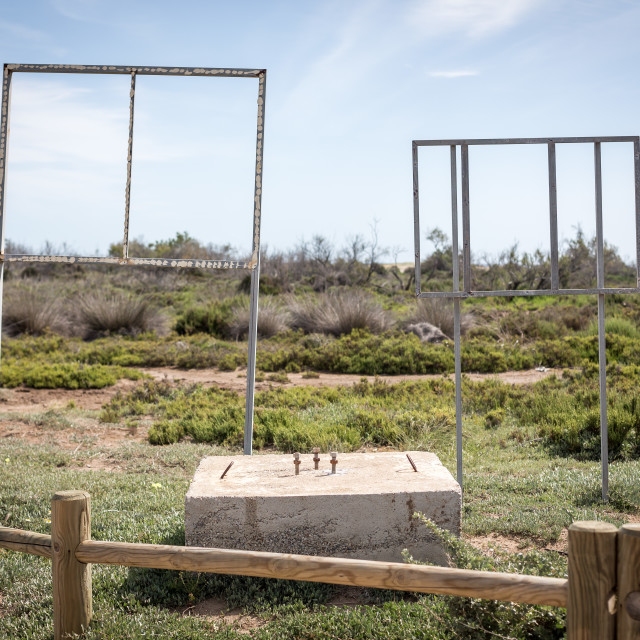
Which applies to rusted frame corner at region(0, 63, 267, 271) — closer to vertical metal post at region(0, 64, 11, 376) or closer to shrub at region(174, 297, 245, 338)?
vertical metal post at region(0, 64, 11, 376)

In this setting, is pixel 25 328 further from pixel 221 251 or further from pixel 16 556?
pixel 221 251

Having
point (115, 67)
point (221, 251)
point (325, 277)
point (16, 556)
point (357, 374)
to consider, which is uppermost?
point (221, 251)

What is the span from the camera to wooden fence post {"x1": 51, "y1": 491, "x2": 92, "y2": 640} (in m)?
2.95

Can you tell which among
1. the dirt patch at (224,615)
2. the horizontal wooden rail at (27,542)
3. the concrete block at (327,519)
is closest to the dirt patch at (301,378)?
the concrete block at (327,519)

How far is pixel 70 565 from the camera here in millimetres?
3004

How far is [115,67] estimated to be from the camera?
5.46m

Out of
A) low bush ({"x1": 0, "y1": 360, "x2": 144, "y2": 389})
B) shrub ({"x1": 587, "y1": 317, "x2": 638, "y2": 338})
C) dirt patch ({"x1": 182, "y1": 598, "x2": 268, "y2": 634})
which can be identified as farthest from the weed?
dirt patch ({"x1": 182, "y1": 598, "x2": 268, "y2": 634})

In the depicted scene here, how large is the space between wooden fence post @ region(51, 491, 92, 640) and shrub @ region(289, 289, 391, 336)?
13.7 m

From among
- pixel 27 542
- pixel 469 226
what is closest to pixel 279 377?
pixel 469 226

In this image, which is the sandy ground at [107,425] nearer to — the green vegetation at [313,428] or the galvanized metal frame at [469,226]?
the green vegetation at [313,428]

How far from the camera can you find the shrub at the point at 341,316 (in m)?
17.1

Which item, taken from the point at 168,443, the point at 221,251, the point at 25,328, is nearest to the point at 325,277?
the point at 221,251

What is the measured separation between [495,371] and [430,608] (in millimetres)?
10188

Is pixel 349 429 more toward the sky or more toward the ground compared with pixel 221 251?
more toward the ground
